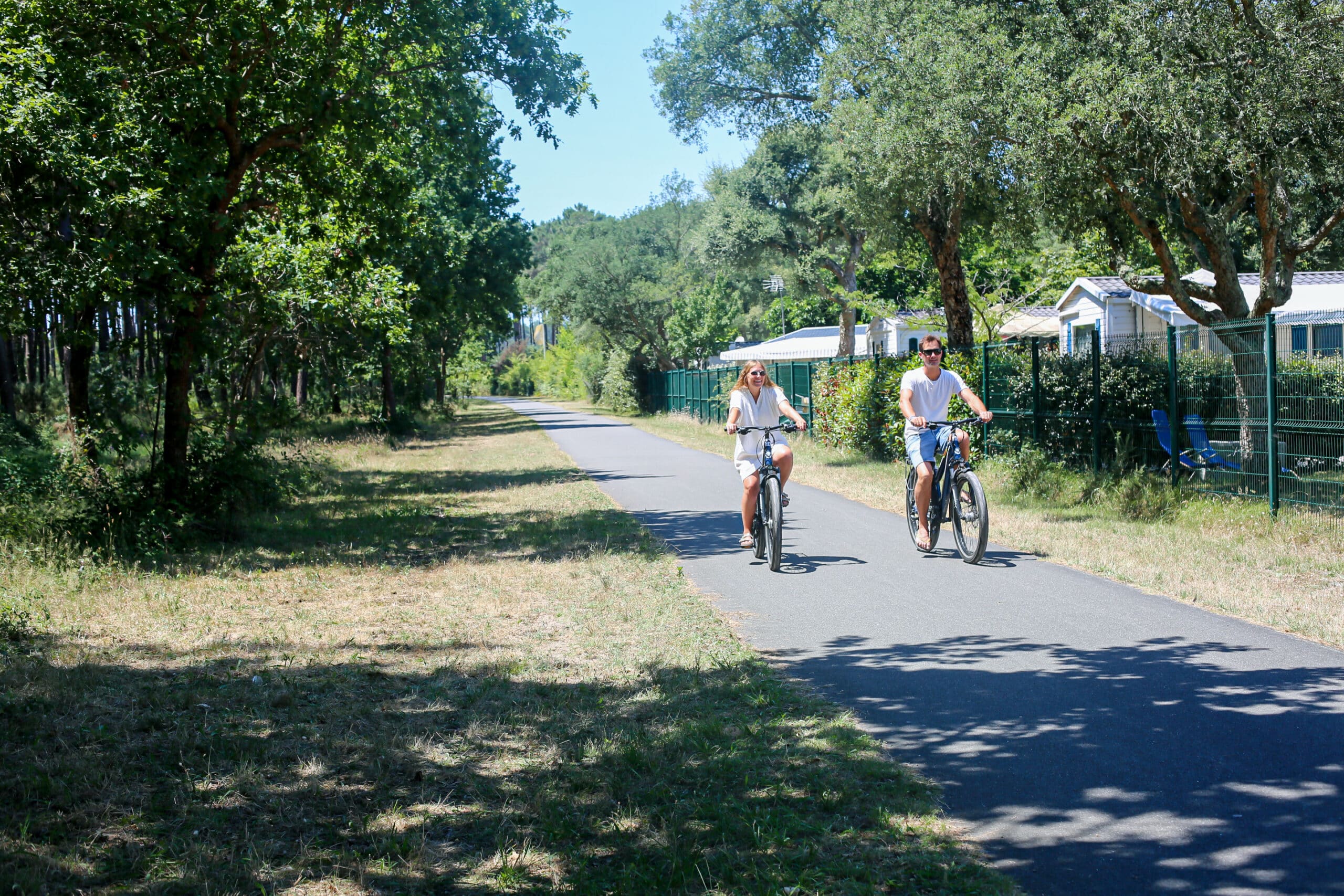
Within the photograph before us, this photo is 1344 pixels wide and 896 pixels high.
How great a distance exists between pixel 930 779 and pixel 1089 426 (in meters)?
10.6

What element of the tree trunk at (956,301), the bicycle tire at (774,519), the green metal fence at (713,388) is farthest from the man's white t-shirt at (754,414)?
the tree trunk at (956,301)

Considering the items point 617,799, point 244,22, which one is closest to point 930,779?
point 617,799

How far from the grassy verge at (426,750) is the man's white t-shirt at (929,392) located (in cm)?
290

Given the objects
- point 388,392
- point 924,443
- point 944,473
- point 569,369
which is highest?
point 569,369

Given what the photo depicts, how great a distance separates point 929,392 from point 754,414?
158 centimetres

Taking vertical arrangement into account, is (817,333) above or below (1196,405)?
above

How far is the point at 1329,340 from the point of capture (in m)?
10.7

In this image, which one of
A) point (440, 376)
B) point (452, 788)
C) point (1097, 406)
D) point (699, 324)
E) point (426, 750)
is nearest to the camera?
point (452, 788)

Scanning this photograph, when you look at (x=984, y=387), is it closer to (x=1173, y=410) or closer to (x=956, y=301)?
(x=956, y=301)

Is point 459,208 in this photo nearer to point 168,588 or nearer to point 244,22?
point 244,22

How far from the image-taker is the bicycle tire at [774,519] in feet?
30.1

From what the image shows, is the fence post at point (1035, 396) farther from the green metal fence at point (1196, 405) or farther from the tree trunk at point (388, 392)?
the tree trunk at point (388, 392)

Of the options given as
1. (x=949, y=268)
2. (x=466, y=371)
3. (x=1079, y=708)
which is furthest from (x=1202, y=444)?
(x=466, y=371)

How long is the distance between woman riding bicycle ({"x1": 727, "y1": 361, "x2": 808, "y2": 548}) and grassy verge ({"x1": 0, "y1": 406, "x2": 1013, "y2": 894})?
1179 mm
